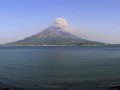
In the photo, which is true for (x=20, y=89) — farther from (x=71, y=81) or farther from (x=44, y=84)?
(x=71, y=81)

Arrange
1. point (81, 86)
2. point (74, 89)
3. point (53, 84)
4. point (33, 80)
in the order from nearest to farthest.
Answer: point (74, 89)
point (81, 86)
point (53, 84)
point (33, 80)

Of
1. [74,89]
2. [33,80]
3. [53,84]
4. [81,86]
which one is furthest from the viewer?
[33,80]

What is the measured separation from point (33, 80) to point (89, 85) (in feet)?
28.1

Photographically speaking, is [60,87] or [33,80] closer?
[60,87]

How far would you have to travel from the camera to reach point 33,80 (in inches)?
1375

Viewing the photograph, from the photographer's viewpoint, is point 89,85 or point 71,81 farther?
point 71,81

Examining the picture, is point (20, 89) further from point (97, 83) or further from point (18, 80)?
point (97, 83)

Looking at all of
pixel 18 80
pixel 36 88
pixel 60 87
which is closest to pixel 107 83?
pixel 60 87

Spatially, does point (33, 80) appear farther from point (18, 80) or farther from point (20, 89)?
point (20, 89)

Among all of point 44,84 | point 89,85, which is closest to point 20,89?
point 44,84

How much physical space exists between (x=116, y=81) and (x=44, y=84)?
903 cm

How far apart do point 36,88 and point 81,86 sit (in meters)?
5.09

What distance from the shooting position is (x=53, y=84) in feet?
104

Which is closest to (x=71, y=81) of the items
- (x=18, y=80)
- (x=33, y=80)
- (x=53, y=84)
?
(x=53, y=84)
